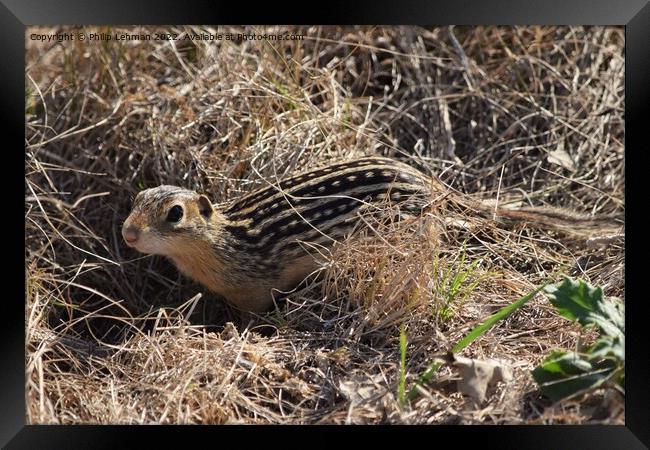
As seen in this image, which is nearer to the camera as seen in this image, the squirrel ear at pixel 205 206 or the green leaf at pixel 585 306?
the green leaf at pixel 585 306

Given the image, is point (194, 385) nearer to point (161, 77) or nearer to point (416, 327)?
point (416, 327)

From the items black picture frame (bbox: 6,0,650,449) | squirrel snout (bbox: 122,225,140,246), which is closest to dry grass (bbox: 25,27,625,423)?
black picture frame (bbox: 6,0,650,449)

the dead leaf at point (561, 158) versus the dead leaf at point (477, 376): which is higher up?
the dead leaf at point (561, 158)

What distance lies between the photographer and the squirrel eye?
438cm

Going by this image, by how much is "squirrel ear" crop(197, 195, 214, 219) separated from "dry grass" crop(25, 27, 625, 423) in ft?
1.41

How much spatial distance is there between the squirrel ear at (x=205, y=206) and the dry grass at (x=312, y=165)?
0.43 metres

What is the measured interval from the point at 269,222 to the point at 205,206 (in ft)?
1.30
